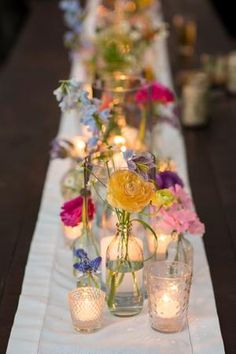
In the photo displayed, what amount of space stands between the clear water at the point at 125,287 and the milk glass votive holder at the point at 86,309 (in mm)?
49

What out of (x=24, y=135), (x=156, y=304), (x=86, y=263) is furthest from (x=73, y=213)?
(x=24, y=135)

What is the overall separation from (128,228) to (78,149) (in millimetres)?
793

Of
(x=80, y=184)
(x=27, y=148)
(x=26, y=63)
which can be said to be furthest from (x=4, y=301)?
(x=26, y=63)

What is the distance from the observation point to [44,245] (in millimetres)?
1924

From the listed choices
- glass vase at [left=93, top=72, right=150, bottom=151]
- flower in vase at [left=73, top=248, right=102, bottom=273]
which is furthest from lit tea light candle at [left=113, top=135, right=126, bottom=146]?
flower in vase at [left=73, top=248, right=102, bottom=273]

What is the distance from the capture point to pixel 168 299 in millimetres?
1514

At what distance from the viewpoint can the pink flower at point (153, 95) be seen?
87.0 inches

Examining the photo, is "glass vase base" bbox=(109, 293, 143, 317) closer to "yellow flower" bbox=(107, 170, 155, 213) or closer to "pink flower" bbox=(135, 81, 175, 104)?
"yellow flower" bbox=(107, 170, 155, 213)

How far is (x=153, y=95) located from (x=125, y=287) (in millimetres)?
801

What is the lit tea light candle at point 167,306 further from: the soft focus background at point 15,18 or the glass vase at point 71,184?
the soft focus background at point 15,18

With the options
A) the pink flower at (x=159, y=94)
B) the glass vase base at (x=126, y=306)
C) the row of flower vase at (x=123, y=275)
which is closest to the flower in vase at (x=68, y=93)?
the row of flower vase at (x=123, y=275)

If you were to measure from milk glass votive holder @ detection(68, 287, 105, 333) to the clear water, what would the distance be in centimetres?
5

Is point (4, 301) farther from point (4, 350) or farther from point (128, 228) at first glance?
point (128, 228)

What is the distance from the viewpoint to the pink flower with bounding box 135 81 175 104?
7.25 ft
